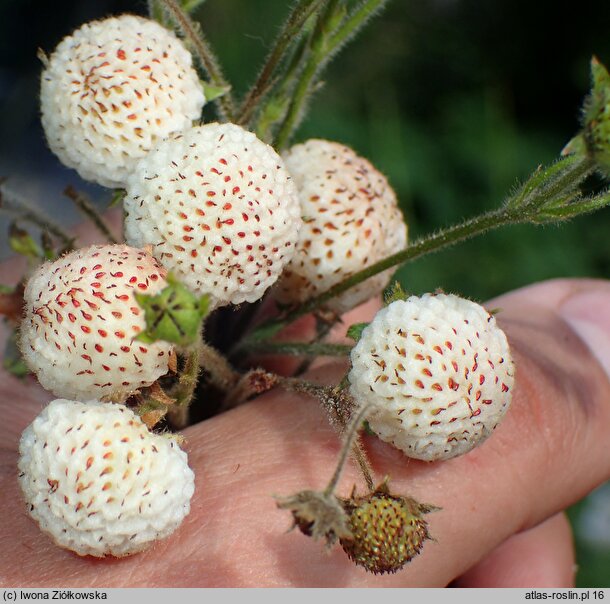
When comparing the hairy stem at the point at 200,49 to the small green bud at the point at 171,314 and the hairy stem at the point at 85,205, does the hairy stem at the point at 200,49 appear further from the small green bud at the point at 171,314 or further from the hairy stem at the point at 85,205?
the small green bud at the point at 171,314

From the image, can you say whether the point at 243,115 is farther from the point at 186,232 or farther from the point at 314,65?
the point at 186,232

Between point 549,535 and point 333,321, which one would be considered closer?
point 333,321

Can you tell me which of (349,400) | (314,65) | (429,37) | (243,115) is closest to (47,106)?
(243,115)

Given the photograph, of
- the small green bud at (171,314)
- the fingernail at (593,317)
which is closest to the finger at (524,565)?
the fingernail at (593,317)

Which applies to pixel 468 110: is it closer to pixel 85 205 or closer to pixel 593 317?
pixel 593 317

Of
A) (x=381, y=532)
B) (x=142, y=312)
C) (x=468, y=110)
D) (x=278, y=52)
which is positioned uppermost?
(x=278, y=52)

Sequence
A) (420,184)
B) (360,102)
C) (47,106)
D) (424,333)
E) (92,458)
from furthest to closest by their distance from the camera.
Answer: (360,102) → (420,184) → (47,106) → (424,333) → (92,458)

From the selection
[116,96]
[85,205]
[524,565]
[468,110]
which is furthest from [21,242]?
[468,110]
